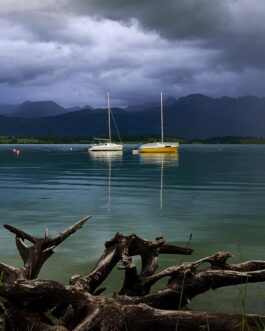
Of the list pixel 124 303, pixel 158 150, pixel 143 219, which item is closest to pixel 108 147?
pixel 158 150

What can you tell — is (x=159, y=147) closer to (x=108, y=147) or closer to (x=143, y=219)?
(x=108, y=147)

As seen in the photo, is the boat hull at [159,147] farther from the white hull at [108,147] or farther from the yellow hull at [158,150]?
the white hull at [108,147]

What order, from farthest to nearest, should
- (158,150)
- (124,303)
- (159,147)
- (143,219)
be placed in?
(158,150), (159,147), (143,219), (124,303)

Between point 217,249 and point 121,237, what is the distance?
32.8 feet

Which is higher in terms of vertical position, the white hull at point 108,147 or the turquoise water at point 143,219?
the white hull at point 108,147

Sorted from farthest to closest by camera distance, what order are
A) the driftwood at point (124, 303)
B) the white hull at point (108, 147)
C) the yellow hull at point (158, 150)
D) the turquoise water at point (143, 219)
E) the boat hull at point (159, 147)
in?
the white hull at point (108, 147)
the yellow hull at point (158, 150)
the boat hull at point (159, 147)
the turquoise water at point (143, 219)
the driftwood at point (124, 303)

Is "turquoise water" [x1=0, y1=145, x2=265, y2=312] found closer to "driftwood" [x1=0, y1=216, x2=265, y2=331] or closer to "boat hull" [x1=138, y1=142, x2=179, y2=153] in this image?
"driftwood" [x1=0, y1=216, x2=265, y2=331]

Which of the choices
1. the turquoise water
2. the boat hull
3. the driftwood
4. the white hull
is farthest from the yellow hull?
the driftwood

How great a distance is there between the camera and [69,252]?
18.7 meters

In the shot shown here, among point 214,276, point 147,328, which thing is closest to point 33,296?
point 147,328

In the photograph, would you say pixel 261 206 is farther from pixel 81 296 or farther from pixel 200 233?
pixel 81 296

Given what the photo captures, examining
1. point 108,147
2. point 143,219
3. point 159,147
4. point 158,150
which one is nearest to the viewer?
point 143,219

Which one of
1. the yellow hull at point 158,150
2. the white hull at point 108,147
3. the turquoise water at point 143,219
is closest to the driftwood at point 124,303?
the turquoise water at point 143,219

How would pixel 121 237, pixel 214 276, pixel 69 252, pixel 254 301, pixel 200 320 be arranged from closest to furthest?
pixel 200 320, pixel 214 276, pixel 121 237, pixel 254 301, pixel 69 252
